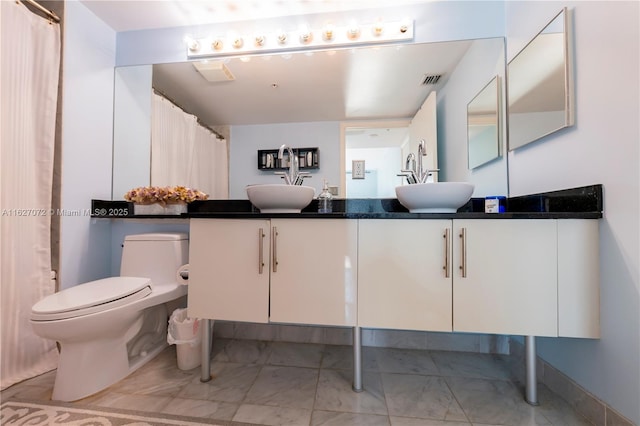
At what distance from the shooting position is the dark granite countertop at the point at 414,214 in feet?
3.03

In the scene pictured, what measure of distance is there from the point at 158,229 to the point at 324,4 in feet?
5.86

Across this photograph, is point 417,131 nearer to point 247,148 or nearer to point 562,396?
point 247,148

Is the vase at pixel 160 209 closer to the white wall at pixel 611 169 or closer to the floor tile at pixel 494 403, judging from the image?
the floor tile at pixel 494 403

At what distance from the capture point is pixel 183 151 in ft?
5.71

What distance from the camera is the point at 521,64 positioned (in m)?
1.28

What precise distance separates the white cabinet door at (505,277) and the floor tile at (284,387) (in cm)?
71

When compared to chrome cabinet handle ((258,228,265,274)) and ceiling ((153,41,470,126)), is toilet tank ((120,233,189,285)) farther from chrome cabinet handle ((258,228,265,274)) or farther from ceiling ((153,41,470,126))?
ceiling ((153,41,470,126))

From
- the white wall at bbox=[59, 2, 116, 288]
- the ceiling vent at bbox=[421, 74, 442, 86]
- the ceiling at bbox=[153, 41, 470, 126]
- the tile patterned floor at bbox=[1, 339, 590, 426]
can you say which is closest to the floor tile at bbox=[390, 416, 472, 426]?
the tile patterned floor at bbox=[1, 339, 590, 426]

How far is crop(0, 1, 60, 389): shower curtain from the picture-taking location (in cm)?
117

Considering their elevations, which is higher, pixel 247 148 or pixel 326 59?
pixel 326 59

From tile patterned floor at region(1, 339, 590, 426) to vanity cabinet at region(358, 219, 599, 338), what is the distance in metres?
0.35

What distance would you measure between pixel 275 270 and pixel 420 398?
851 millimetres

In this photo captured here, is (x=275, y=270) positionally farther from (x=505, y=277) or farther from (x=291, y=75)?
(x=291, y=75)

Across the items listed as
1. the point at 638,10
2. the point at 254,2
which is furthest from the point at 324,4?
the point at 638,10
